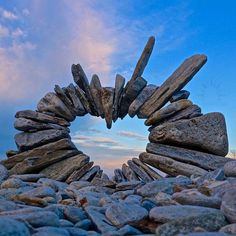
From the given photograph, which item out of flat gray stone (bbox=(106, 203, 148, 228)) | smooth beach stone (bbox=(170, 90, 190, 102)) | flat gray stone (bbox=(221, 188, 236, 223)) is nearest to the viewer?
flat gray stone (bbox=(221, 188, 236, 223))

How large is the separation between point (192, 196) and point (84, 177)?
21.1 feet

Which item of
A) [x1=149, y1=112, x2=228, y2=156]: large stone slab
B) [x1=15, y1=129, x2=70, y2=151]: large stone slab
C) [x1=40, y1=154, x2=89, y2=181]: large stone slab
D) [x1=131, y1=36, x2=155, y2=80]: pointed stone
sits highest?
[x1=131, y1=36, x2=155, y2=80]: pointed stone

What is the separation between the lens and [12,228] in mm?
3352

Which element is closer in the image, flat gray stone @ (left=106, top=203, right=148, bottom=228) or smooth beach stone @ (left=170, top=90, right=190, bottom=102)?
flat gray stone @ (left=106, top=203, right=148, bottom=228)

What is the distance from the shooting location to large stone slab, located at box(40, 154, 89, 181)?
10.9 metres

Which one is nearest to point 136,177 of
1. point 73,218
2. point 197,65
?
point 197,65


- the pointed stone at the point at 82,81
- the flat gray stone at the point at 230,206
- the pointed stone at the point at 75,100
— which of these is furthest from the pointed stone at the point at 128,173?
the flat gray stone at the point at 230,206

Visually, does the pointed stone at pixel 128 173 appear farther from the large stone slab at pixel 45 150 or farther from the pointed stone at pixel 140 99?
the large stone slab at pixel 45 150

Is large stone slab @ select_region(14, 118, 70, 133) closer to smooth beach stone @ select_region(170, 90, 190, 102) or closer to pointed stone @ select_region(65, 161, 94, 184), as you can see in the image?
pointed stone @ select_region(65, 161, 94, 184)

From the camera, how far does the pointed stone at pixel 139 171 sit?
1053cm

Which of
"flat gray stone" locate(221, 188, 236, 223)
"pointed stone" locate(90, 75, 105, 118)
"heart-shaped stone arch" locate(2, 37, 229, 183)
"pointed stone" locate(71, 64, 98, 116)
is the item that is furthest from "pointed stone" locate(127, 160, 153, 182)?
"flat gray stone" locate(221, 188, 236, 223)

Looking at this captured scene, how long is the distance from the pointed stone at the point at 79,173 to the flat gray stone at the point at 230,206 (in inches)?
271

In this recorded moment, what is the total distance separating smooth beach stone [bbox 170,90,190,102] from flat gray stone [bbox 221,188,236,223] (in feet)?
22.9

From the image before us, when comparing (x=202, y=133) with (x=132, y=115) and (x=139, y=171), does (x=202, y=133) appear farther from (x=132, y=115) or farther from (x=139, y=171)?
(x=132, y=115)
